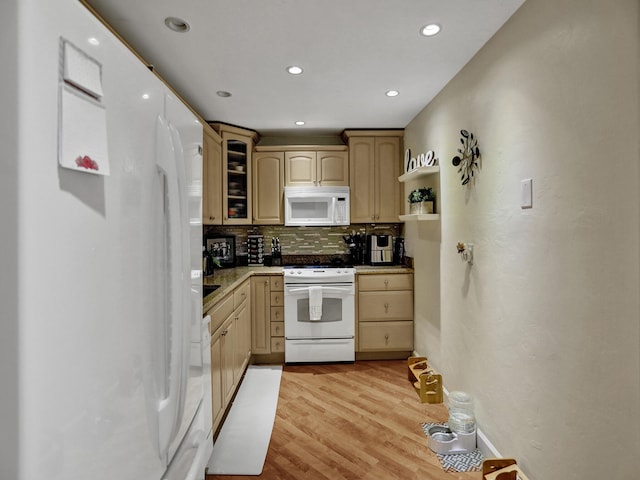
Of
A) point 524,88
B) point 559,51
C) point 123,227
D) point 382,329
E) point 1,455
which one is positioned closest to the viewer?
point 1,455

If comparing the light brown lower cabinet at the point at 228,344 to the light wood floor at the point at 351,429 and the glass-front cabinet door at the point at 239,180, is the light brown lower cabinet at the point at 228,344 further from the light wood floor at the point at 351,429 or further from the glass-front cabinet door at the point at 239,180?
the glass-front cabinet door at the point at 239,180

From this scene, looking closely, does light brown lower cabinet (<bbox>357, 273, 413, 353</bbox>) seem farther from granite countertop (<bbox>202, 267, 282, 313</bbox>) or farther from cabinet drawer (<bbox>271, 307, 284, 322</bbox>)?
granite countertop (<bbox>202, 267, 282, 313</bbox>)

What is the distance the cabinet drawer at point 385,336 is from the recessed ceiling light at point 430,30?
249 cm

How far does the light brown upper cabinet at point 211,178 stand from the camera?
312cm

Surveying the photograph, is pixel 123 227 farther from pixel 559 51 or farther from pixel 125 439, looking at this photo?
pixel 559 51

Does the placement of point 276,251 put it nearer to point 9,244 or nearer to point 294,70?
point 294,70

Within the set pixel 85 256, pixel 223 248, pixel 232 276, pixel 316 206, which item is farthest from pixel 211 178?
pixel 85 256

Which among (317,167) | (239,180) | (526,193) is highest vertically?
(317,167)

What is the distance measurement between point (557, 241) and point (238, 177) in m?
3.08

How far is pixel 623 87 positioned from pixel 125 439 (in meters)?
1.64

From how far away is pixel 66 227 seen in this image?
490 millimetres

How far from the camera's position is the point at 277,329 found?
3463 millimetres

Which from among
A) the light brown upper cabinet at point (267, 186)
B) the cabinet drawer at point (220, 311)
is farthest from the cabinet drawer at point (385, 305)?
the cabinet drawer at point (220, 311)

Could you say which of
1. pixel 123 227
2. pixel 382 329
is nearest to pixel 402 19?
pixel 123 227
